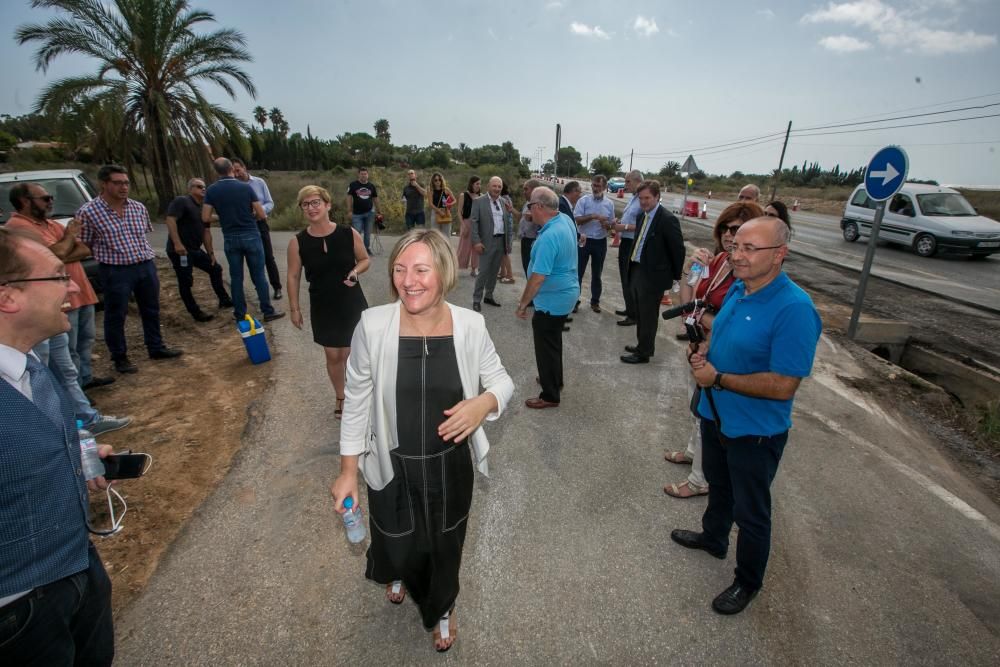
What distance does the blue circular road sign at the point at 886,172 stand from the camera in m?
5.92

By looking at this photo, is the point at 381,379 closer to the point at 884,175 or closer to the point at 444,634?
the point at 444,634

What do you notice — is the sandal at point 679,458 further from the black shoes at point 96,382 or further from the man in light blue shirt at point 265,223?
the man in light blue shirt at point 265,223

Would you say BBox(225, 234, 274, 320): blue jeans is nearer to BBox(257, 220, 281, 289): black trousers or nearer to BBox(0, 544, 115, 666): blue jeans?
BBox(257, 220, 281, 289): black trousers

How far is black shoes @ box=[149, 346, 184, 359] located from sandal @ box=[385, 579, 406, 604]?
4.51 m

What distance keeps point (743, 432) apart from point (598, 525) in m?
1.22

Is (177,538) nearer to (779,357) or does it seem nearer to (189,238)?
(779,357)

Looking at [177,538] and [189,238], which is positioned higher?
[189,238]

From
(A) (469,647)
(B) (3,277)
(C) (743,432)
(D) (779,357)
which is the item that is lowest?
(A) (469,647)

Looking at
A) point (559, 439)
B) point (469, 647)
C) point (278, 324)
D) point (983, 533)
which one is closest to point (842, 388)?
point (983, 533)

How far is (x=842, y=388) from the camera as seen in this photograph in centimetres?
511

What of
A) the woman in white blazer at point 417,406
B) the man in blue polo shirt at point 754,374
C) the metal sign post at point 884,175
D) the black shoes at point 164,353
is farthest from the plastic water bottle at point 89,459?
the metal sign post at point 884,175

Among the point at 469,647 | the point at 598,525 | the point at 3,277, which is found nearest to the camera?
the point at 3,277

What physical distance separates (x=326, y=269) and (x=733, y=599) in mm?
3568

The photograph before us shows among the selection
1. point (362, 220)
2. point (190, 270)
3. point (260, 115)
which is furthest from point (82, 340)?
point (260, 115)
